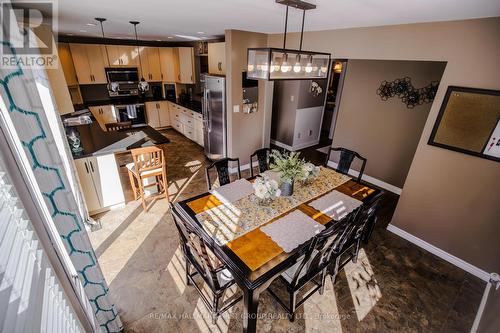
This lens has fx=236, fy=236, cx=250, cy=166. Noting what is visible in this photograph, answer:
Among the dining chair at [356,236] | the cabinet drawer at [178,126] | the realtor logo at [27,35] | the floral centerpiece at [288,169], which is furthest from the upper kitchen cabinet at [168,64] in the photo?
the dining chair at [356,236]

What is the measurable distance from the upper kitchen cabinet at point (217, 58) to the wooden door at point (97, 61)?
322 cm

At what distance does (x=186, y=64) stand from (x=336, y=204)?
568 cm

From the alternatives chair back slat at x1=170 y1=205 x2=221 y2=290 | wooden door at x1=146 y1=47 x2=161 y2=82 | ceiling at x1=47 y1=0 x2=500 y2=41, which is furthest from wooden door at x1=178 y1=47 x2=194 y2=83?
chair back slat at x1=170 y1=205 x2=221 y2=290

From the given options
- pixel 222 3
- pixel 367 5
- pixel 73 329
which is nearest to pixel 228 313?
pixel 73 329

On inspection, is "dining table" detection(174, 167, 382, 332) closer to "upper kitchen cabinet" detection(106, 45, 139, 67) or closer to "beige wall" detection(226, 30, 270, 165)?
"beige wall" detection(226, 30, 270, 165)

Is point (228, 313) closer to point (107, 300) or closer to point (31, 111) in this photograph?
point (107, 300)

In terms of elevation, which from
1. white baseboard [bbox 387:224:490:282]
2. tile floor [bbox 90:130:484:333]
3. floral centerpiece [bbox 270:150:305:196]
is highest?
floral centerpiece [bbox 270:150:305:196]

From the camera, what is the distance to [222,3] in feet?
6.87

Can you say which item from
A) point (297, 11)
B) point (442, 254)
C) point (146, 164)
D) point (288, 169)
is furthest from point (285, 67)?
point (442, 254)

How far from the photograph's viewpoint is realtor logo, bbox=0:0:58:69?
1097mm

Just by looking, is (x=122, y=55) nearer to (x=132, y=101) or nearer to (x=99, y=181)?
(x=132, y=101)

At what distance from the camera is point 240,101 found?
459 cm

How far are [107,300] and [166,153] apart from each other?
4.23 meters

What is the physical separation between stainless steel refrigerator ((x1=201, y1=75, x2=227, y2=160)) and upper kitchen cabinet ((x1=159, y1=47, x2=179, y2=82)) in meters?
2.49
